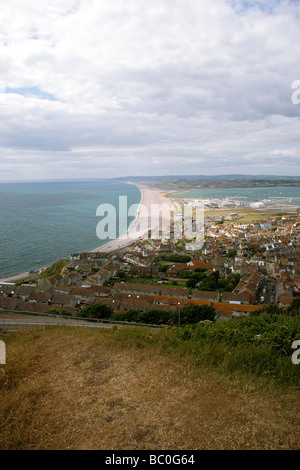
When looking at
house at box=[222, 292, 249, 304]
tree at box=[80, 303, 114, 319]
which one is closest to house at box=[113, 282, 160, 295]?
house at box=[222, 292, 249, 304]

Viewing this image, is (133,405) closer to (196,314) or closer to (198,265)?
(196,314)

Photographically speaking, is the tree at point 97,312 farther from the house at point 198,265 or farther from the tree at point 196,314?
the house at point 198,265

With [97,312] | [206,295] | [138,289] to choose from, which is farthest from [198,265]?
[97,312]

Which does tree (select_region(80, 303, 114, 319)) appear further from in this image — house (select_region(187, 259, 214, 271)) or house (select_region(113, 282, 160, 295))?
house (select_region(187, 259, 214, 271))

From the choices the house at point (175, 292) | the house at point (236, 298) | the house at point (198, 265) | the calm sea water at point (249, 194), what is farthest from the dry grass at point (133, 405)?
the calm sea water at point (249, 194)

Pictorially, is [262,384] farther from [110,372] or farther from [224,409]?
[110,372]

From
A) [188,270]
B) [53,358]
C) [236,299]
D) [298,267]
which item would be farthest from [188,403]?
[298,267]
